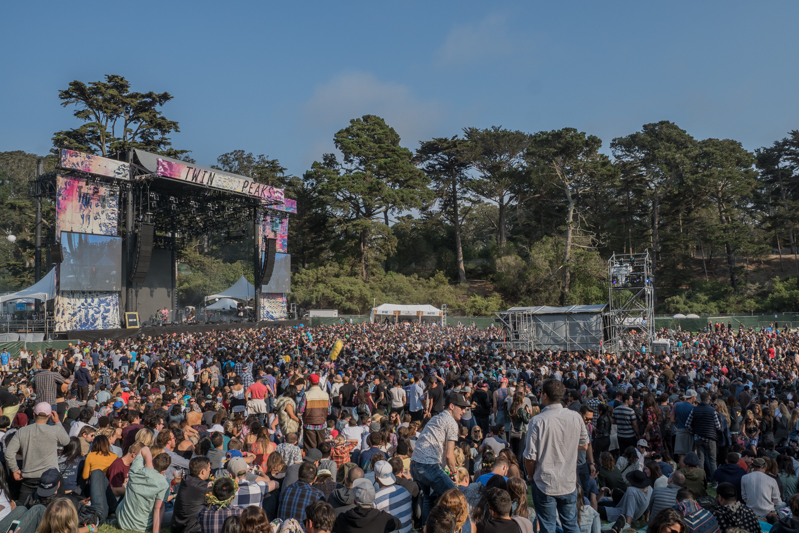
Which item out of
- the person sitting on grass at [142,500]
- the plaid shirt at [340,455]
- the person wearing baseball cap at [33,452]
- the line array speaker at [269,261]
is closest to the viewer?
the person sitting on grass at [142,500]

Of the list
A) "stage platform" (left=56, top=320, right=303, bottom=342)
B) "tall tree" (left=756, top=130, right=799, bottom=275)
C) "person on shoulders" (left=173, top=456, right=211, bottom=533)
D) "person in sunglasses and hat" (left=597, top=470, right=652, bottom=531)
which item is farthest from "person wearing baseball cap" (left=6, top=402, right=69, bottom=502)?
"tall tree" (left=756, top=130, right=799, bottom=275)

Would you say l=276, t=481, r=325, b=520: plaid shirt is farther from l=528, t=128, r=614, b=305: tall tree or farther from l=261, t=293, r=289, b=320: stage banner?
l=528, t=128, r=614, b=305: tall tree

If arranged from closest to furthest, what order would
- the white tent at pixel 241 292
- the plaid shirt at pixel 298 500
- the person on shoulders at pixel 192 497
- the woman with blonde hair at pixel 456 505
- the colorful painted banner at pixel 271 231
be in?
the woman with blonde hair at pixel 456 505 → the plaid shirt at pixel 298 500 → the person on shoulders at pixel 192 497 → the colorful painted banner at pixel 271 231 → the white tent at pixel 241 292

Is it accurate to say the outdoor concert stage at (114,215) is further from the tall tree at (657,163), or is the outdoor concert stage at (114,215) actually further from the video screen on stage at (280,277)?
the tall tree at (657,163)

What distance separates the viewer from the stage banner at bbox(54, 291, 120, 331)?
24.7 metres

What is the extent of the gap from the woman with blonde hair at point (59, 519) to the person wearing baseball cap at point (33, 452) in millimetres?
2382

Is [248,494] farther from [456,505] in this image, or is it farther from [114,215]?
[114,215]

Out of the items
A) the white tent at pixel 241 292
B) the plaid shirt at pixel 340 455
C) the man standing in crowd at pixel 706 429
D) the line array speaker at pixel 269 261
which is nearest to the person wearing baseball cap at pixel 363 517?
the plaid shirt at pixel 340 455

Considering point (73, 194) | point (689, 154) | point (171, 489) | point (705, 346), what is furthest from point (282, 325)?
point (689, 154)

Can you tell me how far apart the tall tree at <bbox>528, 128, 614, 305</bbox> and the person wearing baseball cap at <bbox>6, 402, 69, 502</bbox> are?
40069 mm

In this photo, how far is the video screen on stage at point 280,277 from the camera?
113 feet

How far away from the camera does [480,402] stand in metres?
9.34

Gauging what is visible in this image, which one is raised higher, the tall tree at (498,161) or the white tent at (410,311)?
the tall tree at (498,161)

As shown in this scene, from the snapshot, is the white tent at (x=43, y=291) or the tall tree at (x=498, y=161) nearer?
the white tent at (x=43, y=291)
